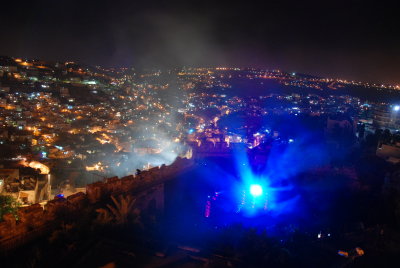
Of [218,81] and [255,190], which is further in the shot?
[218,81]

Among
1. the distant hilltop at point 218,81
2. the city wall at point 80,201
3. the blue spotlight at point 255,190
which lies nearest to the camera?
the city wall at point 80,201

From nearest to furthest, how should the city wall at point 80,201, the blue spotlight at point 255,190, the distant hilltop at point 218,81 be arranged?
the city wall at point 80,201 → the blue spotlight at point 255,190 → the distant hilltop at point 218,81

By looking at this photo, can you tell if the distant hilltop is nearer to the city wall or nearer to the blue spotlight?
the blue spotlight

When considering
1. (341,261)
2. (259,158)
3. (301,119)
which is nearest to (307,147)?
(259,158)

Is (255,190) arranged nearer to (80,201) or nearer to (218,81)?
(80,201)

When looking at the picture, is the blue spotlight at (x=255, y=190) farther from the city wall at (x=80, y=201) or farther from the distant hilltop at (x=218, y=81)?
the distant hilltop at (x=218, y=81)

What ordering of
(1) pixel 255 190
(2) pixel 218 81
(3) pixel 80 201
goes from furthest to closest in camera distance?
(2) pixel 218 81, (1) pixel 255 190, (3) pixel 80 201

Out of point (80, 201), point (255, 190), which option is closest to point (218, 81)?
point (255, 190)

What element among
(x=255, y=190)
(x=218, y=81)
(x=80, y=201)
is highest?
(x=218, y=81)

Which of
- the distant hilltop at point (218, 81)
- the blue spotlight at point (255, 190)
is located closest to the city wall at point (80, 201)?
the blue spotlight at point (255, 190)

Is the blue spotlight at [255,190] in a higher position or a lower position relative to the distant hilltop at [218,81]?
lower
